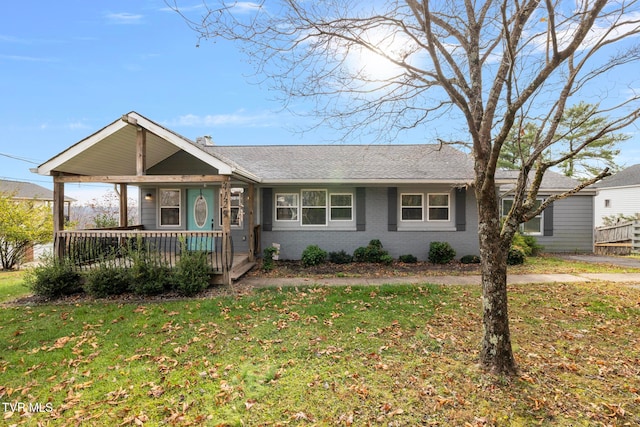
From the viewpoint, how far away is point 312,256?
9.75 m

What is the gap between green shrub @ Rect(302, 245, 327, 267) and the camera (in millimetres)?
9750

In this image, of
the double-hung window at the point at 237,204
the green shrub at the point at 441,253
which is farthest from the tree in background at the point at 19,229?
the green shrub at the point at 441,253

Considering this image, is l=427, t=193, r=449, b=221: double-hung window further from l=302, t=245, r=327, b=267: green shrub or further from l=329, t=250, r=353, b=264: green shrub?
l=302, t=245, r=327, b=267: green shrub

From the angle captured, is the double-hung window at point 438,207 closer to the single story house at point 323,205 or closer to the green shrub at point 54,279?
the single story house at point 323,205

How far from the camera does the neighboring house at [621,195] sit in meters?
20.9

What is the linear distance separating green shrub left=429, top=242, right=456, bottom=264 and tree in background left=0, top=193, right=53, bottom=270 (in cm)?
1567

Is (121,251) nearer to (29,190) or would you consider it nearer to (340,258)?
(340,258)

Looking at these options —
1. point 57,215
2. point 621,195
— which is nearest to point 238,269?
point 57,215

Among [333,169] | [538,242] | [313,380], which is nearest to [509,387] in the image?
[313,380]

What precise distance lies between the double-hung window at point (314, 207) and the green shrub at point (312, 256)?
3.82 feet

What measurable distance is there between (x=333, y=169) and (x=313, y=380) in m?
8.32

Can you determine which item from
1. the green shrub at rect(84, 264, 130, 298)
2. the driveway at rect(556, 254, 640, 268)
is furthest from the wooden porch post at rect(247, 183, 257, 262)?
the driveway at rect(556, 254, 640, 268)

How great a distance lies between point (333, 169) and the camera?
35.5 ft

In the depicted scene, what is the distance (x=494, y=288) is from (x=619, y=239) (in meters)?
15.5
